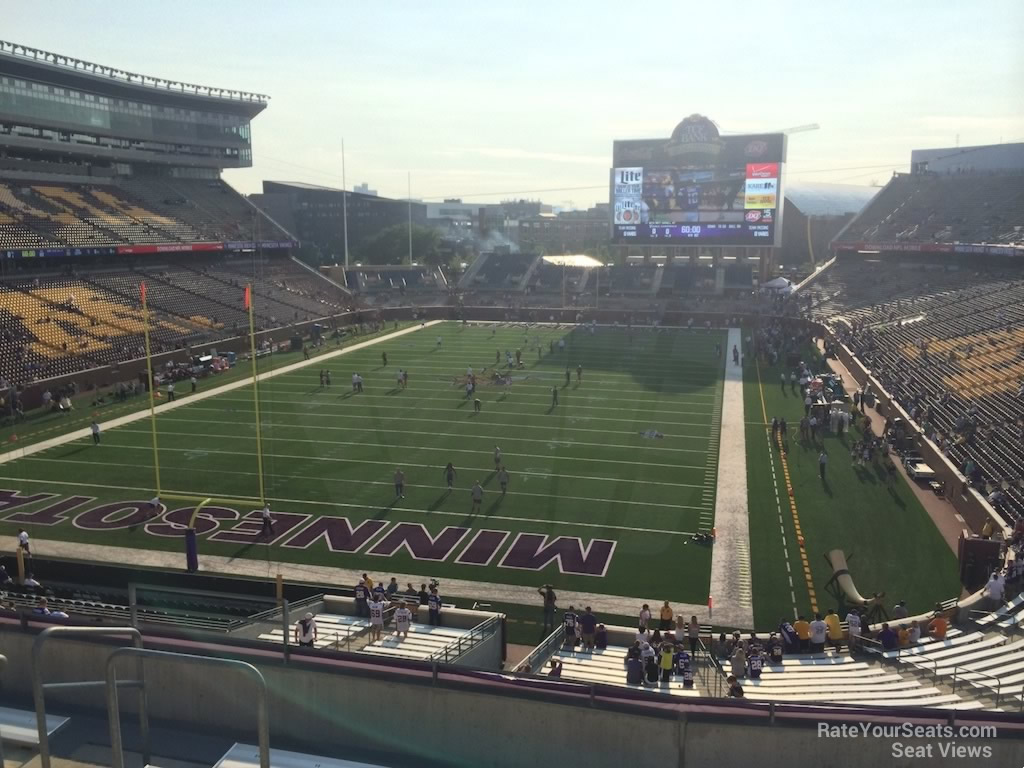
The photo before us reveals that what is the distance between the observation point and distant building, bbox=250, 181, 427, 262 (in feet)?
279

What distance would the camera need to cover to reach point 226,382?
3441 cm

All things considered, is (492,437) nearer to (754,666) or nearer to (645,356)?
Answer: (754,666)

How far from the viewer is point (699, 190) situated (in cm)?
5772

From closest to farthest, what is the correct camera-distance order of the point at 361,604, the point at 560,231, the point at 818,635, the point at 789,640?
the point at 818,635
the point at 789,640
the point at 361,604
the point at 560,231

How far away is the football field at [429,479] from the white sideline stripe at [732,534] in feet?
0.95

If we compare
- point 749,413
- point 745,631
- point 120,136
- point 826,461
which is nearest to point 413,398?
point 749,413

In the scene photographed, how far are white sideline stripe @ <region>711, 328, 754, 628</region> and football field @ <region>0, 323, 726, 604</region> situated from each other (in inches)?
11.5

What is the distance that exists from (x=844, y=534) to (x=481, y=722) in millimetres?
12742

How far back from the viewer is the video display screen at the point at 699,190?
56.2 metres

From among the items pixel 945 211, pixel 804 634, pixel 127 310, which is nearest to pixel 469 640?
pixel 804 634

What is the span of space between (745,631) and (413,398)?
1922cm

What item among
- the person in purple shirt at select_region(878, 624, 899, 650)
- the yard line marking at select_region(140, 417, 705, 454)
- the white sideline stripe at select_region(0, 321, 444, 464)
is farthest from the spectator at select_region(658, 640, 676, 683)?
the white sideline stripe at select_region(0, 321, 444, 464)

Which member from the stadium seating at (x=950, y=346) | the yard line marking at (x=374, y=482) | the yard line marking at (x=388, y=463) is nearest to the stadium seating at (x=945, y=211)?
the stadium seating at (x=950, y=346)

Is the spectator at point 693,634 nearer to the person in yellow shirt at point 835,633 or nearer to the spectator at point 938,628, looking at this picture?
the person in yellow shirt at point 835,633
